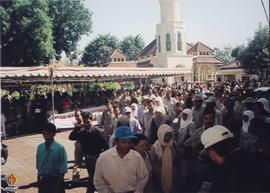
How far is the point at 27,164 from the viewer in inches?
283

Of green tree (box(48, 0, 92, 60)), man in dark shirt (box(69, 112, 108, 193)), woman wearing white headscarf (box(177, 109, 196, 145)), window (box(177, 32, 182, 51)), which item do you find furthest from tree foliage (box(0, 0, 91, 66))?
woman wearing white headscarf (box(177, 109, 196, 145))

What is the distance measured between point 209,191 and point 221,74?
166 feet

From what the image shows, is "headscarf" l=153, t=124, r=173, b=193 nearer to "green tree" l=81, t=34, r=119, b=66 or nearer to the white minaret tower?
the white minaret tower

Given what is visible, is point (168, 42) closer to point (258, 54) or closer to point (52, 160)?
point (258, 54)

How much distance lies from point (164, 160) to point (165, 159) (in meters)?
0.02

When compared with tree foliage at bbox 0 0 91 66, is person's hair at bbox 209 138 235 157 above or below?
below

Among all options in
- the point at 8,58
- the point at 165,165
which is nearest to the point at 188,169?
the point at 165,165

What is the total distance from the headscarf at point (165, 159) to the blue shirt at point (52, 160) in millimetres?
1297

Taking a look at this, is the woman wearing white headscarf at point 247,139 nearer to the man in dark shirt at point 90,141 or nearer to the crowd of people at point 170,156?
the crowd of people at point 170,156

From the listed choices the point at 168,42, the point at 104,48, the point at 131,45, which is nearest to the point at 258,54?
the point at 168,42

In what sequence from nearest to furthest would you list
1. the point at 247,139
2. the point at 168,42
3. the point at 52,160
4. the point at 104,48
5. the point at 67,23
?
the point at 52,160 < the point at 247,139 < the point at 67,23 < the point at 168,42 < the point at 104,48

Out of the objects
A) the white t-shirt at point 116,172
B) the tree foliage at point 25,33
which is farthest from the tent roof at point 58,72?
the tree foliage at point 25,33

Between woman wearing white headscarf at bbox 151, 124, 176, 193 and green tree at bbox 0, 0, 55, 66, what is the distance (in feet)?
66.3

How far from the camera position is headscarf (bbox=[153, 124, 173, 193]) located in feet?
12.2
